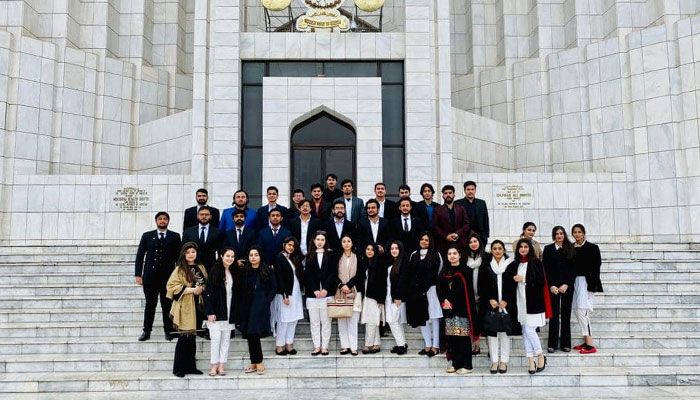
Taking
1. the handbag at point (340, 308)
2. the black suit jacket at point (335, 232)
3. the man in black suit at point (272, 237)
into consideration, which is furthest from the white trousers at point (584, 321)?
the man in black suit at point (272, 237)

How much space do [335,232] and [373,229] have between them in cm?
56

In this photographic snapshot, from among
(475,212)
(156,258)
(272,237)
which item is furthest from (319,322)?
(475,212)

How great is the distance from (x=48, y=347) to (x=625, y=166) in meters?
13.7

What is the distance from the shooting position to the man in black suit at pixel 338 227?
809cm

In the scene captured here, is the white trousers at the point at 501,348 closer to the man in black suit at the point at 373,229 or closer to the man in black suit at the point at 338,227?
the man in black suit at the point at 373,229

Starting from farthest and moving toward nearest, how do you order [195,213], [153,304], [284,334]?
[195,213] < [153,304] < [284,334]

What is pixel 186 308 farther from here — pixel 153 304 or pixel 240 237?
pixel 240 237

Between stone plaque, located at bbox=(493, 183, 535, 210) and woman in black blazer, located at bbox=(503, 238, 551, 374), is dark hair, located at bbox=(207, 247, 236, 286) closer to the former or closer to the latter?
woman in black blazer, located at bbox=(503, 238, 551, 374)

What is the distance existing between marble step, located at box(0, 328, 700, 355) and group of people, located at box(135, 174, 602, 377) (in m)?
0.21

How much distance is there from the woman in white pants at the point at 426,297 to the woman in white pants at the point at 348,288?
691 mm

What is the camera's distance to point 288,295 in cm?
760

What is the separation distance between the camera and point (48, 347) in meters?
7.82

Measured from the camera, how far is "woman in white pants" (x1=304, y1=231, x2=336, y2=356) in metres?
7.60

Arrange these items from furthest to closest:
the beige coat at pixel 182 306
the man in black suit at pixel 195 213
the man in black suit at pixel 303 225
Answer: the man in black suit at pixel 195 213, the man in black suit at pixel 303 225, the beige coat at pixel 182 306
